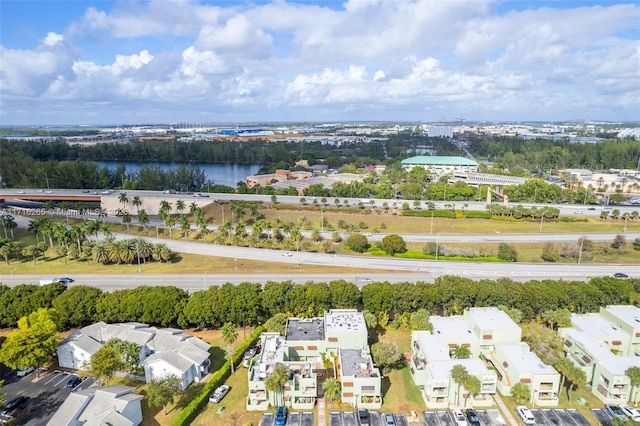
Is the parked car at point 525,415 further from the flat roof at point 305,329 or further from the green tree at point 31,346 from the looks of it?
the green tree at point 31,346

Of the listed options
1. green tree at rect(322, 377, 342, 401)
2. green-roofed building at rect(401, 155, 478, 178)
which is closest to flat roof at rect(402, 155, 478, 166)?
green-roofed building at rect(401, 155, 478, 178)

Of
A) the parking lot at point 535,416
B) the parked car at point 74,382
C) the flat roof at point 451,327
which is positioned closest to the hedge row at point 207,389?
the parked car at point 74,382

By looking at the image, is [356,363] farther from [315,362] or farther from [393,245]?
[393,245]

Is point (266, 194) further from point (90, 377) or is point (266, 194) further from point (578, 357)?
point (578, 357)

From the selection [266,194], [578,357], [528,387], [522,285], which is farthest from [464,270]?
[266,194]

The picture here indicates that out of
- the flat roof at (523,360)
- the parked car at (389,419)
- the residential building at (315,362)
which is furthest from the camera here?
the flat roof at (523,360)
